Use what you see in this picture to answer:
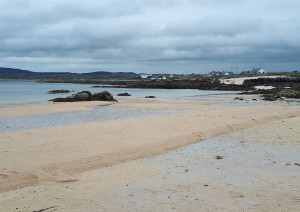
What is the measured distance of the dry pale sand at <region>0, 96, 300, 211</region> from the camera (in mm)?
6238

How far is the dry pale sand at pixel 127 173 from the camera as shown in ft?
20.5

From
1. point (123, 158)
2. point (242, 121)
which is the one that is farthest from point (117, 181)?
point (242, 121)

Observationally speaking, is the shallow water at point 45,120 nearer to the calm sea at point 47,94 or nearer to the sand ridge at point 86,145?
the sand ridge at point 86,145

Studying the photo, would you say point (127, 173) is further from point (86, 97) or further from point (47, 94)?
point (47, 94)

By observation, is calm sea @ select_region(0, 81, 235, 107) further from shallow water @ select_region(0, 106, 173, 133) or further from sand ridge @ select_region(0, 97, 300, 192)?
sand ridge @ select_region(0, 97, 300, 192)

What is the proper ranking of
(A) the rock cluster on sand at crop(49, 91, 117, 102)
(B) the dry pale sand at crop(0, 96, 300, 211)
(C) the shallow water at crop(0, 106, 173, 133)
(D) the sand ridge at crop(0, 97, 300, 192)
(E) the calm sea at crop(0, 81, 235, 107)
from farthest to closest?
(E) the calm sea at crop(0, 81, 235, 107)
(A) the rock cluster on sand at crop(49, 91, 117, 102)
(C) the shallow water at crop(0, 106, 173, 133)
(D) the sand ridge at crop(0, 97, 300, 192)
(B) the dry pale sand at crop(0, 96, 300, 211)

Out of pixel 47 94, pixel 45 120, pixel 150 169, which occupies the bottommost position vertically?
pixel 47 94

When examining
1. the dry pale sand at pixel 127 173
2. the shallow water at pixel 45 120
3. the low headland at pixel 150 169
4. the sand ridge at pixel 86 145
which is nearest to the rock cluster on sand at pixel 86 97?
the shallow water at pixel 45 120

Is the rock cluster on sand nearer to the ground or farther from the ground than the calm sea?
farther from the ground

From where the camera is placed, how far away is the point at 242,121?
17.5 metres

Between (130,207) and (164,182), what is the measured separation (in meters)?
1.60

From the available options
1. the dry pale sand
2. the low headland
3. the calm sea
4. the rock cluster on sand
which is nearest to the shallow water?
the low headland

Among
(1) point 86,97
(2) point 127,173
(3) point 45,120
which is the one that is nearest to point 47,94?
(1) point 86,97

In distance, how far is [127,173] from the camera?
830 cm
